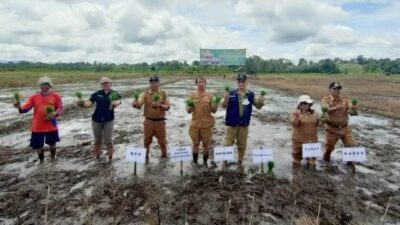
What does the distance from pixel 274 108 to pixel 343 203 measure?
14.0 m

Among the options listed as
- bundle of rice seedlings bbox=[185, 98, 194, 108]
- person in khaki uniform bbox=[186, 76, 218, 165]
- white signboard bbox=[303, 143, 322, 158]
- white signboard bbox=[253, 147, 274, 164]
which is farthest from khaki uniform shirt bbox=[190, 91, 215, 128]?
white signboard bbox=[303, 143, 322, 158]

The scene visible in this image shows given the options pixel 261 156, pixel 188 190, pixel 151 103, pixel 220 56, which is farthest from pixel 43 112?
pixel 220 56

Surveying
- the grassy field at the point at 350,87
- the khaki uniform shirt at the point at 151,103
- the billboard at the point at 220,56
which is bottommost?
the grassy field at the point at 350,87

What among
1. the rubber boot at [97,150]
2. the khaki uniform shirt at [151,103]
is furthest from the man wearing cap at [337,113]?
the rubber boot at [97,150]

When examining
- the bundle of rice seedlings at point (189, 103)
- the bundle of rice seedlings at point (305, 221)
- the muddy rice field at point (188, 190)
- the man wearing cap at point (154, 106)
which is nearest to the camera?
the bundle of rice seedlings at point (305, 221)

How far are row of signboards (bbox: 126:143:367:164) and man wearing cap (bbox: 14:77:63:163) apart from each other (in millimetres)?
1911

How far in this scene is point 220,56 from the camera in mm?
25719

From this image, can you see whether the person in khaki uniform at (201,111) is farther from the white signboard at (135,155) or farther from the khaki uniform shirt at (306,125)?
the khaki uniform shirt at (306,125)

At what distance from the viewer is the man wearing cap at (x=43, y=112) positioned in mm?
7660

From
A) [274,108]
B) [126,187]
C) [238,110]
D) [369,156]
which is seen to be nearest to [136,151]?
[126,187]

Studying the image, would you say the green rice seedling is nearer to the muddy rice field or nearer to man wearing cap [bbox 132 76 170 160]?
man wearing cap [bbox 132 76 170 160]

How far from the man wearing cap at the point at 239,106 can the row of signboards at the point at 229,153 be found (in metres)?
0.48

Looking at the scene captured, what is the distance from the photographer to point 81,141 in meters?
11.0

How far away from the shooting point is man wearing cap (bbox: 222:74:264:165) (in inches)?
290
